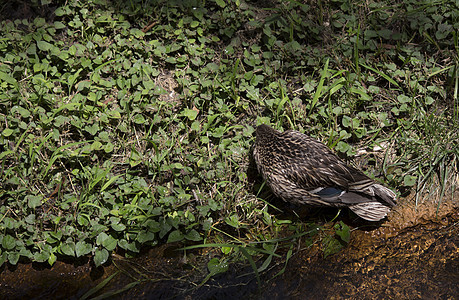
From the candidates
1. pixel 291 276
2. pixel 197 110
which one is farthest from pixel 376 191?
pixel 197 110

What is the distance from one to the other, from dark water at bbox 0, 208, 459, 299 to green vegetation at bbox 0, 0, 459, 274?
129mm

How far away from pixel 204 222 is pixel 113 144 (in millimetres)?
1138

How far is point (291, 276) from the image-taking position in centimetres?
388

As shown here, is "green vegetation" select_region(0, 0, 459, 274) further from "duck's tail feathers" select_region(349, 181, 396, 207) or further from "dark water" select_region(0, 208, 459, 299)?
"duck's tail feathers" select_region(349, 181, 396, 207)

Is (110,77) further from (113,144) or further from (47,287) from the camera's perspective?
(47,287)

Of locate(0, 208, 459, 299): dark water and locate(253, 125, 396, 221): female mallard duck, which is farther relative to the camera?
locate(253, 125, 396, 221): female mallard duck

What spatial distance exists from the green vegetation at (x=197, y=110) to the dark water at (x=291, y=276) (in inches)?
5.1

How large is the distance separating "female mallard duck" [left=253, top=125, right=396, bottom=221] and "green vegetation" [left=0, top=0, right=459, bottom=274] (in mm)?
214

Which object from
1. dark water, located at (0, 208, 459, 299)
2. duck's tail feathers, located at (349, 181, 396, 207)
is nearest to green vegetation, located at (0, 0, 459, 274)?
dark water, located at (0, 208, 459, 299)

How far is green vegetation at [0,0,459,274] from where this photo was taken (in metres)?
4.11

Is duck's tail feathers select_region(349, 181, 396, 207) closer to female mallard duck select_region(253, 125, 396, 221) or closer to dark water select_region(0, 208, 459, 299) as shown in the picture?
female mallard duck select_region(253, 125, 396, 221)

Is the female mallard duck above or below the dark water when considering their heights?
above

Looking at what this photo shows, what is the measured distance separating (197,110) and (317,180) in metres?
1.37

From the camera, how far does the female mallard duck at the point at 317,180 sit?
4039 millimetres
